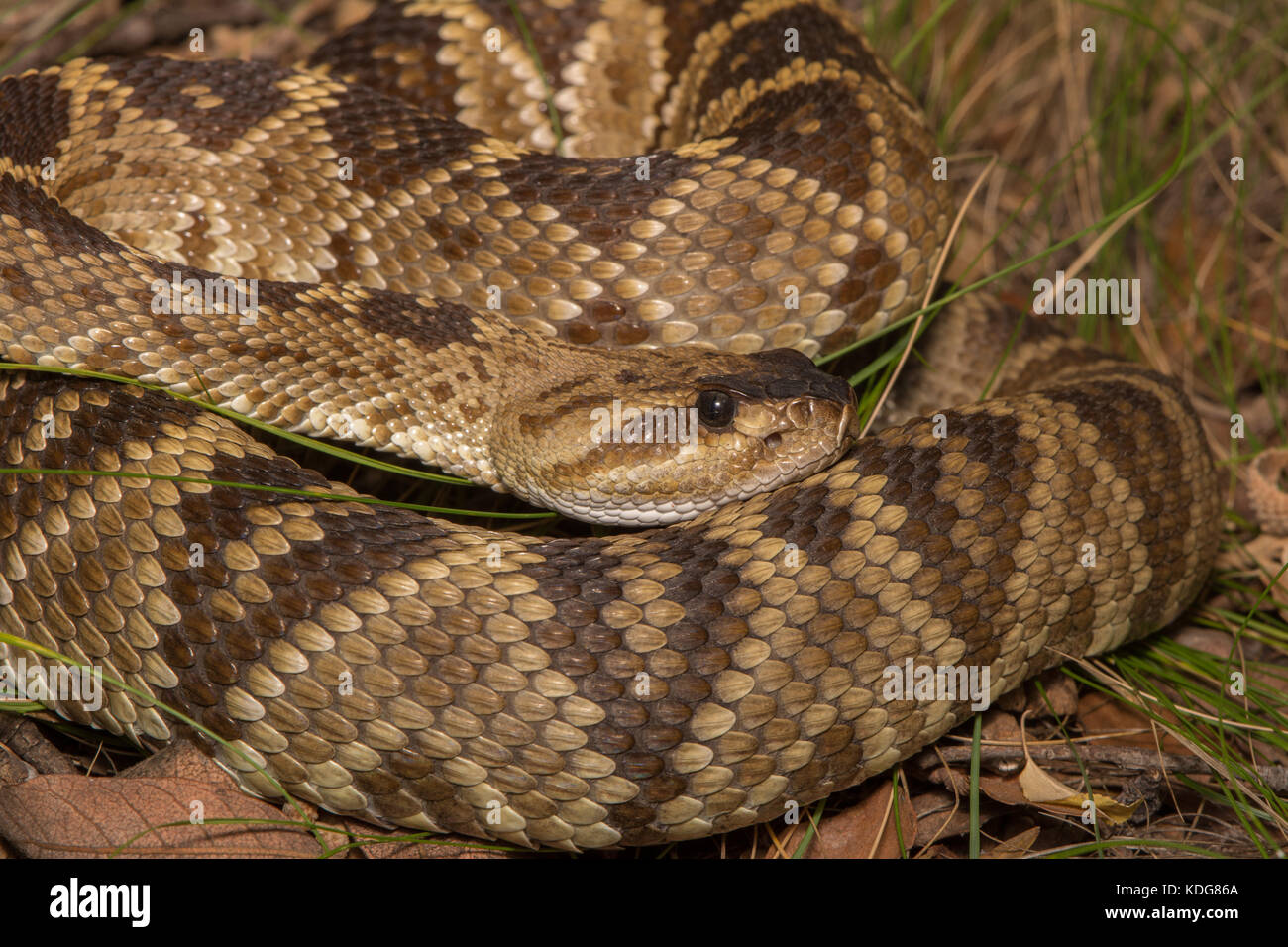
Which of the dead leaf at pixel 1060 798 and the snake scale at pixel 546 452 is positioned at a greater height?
the snake scale at pixel 546 452

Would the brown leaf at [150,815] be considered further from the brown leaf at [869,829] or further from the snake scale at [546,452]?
the brown leaf at [869,829]

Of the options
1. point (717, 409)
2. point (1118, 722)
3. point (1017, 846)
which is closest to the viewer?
point (1017, 846)

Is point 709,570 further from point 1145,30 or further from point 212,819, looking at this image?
point 1145,30

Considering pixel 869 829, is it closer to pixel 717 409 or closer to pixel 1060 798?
pixel 1060 798

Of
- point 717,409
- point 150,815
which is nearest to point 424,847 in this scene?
point 150,815

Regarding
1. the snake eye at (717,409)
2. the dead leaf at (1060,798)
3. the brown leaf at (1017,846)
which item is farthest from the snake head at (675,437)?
the brown leaf at (1017,846)

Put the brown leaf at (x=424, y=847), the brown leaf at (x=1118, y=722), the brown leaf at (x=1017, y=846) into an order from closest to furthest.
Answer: the brown leaf at (x=424, y=847)
the brown leaf at (x=1017, y=846)
the brown leaf at (x=1118, y=722)
